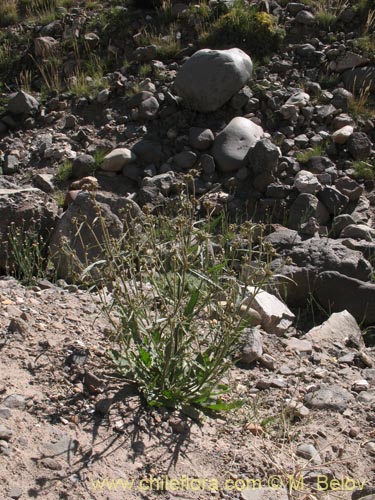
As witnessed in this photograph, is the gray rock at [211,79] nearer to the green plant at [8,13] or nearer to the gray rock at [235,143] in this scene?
the gray rock at [235,143]

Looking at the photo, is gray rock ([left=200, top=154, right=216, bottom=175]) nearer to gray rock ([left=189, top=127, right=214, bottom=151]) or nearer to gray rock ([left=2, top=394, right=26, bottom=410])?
gray rock ([left=189, top=127, right=214, bottom=151])

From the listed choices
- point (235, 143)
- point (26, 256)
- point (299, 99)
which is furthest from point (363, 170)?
point (26, 256)

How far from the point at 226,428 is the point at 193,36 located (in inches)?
271

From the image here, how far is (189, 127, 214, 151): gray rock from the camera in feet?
25.3

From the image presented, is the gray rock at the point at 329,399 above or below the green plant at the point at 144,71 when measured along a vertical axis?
below

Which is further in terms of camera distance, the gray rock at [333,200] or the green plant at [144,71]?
the green plant at [144,71]

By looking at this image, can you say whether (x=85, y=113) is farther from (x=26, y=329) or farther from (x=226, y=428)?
(x=226, y=428)

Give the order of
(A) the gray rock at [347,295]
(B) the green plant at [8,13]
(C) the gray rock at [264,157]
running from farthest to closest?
(B) the green plant at [8,13], (C) the gray rock at [264,157], (A) the gray rock at [347,295]

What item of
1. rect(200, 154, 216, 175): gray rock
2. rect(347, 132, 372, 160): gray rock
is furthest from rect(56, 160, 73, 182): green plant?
rect(347, 132, 372, 160): gray rock

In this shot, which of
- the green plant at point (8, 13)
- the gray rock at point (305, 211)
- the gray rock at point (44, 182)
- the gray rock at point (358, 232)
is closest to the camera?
the gray rock at point (358, 232)

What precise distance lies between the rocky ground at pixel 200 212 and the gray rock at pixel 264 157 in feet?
0.08

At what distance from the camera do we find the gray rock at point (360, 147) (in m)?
7.73

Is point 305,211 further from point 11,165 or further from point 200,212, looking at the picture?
point 11,165

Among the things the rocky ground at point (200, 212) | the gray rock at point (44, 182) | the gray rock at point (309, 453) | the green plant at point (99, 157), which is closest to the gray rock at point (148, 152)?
the rocky ground at point (200, 212)
